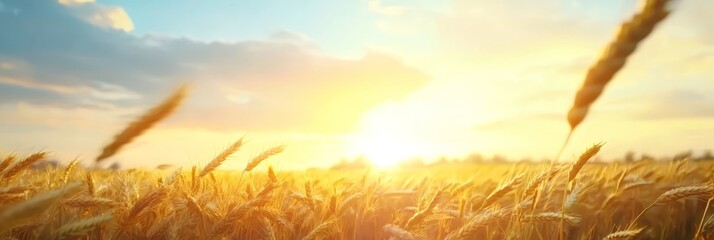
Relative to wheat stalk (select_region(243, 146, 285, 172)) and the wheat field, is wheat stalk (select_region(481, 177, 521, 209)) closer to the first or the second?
the wheat field

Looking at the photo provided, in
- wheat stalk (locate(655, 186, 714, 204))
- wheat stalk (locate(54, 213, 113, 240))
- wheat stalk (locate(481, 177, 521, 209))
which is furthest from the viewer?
wheat stalk (locate(481, 177, 521, 209))

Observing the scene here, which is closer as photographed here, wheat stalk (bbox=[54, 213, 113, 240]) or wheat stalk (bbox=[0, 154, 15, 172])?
wheat stalk (bbox=[54, 213, 113, 240])

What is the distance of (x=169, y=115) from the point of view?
3.07m

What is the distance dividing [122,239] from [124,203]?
0.23 m

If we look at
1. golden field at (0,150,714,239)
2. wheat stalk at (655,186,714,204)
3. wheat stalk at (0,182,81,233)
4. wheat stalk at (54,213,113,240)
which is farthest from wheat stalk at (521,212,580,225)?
wheat stalk at (0,182,81,233)

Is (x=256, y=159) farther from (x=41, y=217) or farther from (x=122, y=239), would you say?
(x=41, y=217)

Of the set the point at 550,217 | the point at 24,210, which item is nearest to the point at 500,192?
the point at 550,217

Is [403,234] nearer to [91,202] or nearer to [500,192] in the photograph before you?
[500,192]

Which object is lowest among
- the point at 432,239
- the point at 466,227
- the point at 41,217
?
the point at 432,239

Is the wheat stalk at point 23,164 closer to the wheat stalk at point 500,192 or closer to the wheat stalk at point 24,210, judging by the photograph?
the wheat stalk at point 24,210

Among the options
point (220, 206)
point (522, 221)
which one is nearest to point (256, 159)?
point (220, 206)

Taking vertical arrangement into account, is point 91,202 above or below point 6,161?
below

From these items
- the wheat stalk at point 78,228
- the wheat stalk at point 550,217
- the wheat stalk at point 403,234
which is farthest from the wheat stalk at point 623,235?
the wheat stalk at point 78,228

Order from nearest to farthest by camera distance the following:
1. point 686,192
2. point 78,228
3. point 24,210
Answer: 1. point 24,210
2. point 78,228
3. point 686,192
